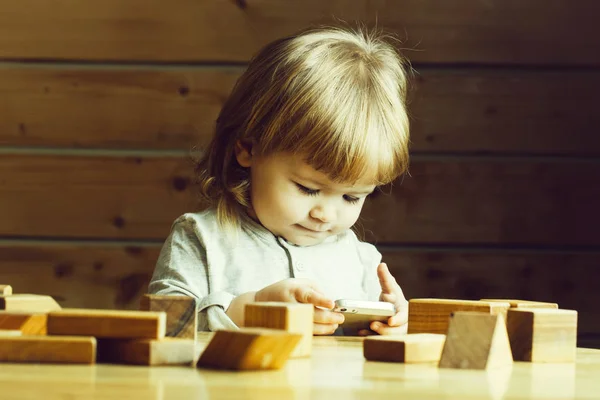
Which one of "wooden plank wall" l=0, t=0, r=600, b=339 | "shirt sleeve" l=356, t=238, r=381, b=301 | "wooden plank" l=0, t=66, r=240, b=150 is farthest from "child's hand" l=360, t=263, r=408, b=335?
"wooden plank" l=0, t=66, r=240, b=150

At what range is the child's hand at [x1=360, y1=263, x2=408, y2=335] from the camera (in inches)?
51.9

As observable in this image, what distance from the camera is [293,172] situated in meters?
1.51

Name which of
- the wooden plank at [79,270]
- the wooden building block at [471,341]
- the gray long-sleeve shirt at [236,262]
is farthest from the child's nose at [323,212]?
the wooden plank at [79,270]

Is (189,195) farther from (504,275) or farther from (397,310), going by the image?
(397,310)

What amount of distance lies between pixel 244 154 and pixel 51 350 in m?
0.90

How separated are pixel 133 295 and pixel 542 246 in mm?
1026

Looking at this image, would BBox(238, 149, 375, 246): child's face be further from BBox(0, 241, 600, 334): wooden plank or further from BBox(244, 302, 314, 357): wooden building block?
BBox(0, 241, 600, 334): wooden plank

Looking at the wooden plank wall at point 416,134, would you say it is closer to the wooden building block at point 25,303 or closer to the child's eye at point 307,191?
the child's eye at point 307,191

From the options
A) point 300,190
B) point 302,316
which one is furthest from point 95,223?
point 302,316

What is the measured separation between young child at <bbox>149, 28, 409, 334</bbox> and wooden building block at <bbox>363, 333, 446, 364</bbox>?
54 cm

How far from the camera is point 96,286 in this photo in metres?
2.43

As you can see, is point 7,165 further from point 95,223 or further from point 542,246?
point 542,246

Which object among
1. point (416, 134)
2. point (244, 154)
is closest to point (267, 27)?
point (416, 134)

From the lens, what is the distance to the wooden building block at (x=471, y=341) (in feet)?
2.66
